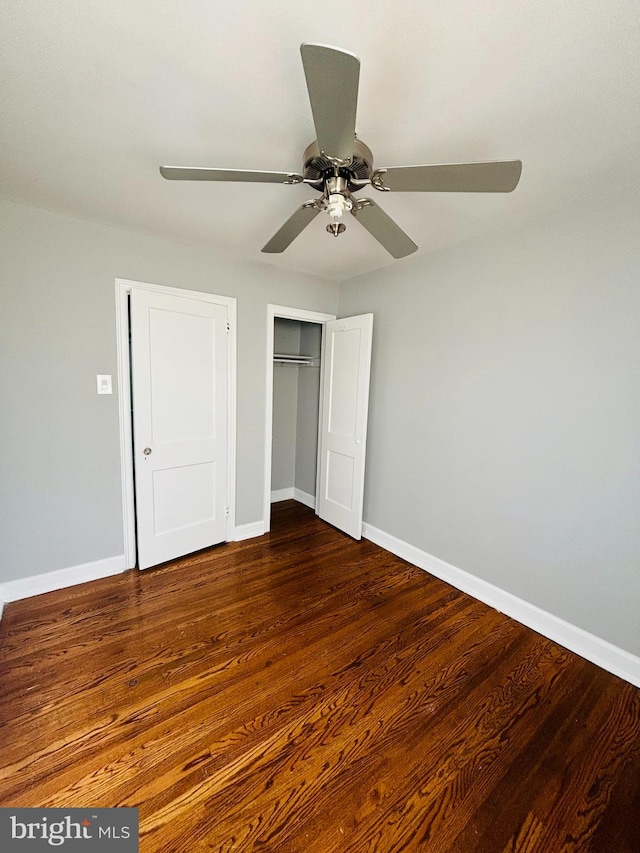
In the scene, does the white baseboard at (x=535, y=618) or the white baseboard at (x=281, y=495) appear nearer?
the white baseboard at (x=535, y=618)

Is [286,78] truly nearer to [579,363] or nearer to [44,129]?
[44,129]

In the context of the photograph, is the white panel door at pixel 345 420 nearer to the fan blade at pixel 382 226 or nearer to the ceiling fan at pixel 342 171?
the fan blade at pixel 382 226

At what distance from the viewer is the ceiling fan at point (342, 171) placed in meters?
0.85

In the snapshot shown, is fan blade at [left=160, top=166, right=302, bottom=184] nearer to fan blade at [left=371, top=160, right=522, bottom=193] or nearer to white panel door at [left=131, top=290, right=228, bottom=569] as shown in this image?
fan blade at [left=371, top=160, right=522, bottom=193]

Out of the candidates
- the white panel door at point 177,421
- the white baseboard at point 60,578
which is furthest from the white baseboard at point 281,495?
the white baseboard at point 60,578

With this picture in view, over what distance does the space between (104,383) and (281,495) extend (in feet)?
8.00

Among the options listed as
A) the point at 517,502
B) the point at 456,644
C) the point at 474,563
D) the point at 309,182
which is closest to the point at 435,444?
the point at 517,502

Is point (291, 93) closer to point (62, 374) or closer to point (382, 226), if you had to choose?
point (382, 226)

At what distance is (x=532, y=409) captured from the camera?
6.68 feet

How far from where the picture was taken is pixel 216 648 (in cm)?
185

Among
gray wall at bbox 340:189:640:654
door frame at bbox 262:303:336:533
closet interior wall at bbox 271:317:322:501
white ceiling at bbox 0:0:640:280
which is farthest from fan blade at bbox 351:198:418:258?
closet interior wall at bbox 271:317:322:501

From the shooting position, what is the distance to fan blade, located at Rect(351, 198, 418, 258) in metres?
1.41

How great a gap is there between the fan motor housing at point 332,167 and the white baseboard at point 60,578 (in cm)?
276

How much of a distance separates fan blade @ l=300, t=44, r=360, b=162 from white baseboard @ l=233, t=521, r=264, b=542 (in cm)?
281
